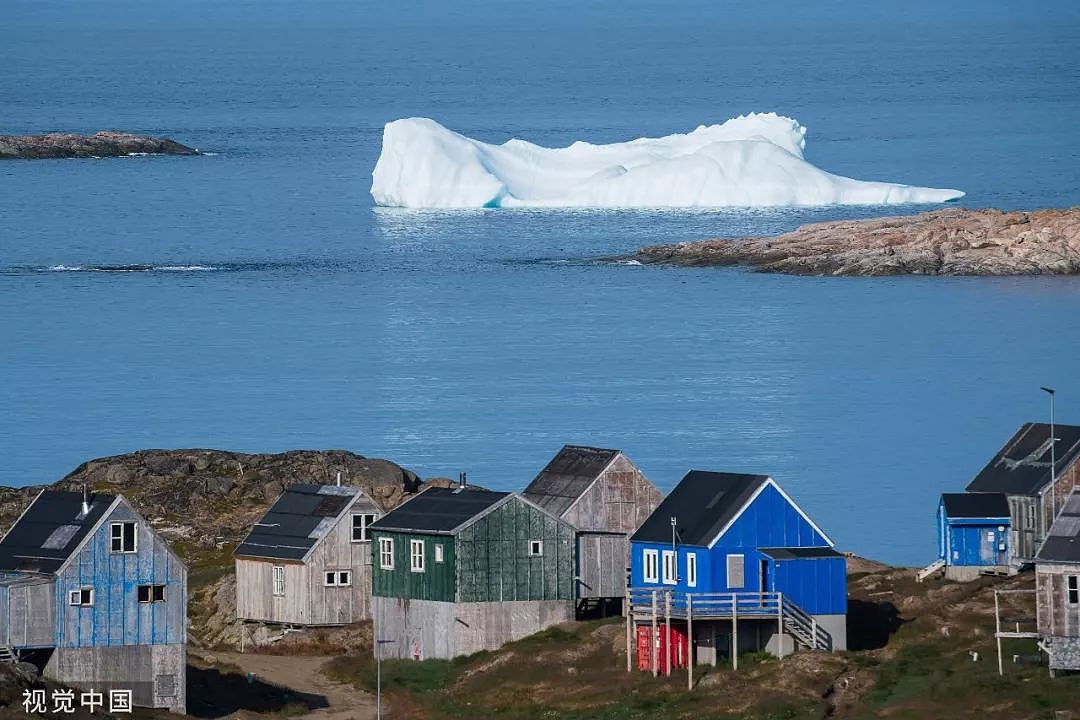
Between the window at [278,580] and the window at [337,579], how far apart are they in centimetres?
91

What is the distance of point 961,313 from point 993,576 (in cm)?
6284

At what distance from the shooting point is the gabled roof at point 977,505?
1954 inches

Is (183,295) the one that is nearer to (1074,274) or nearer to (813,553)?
(1074,274)

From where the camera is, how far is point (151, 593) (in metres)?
41.8

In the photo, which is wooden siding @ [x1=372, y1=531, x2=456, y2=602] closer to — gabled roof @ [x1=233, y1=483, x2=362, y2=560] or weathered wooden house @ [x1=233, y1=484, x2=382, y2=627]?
weathered wooden house @ [x1=233, y1=484, x2=382, y2=627]

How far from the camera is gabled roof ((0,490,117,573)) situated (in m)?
41.6

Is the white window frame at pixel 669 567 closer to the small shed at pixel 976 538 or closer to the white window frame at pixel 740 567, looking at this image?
the white window frame at pixel 740 567

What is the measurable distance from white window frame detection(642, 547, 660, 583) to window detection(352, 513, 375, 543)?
19.4 feet

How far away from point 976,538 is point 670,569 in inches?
301

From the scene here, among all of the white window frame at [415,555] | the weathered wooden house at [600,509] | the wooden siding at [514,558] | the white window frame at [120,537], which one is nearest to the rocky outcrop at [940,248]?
the weathered wooden house at [600,509]

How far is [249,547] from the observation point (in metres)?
49.8

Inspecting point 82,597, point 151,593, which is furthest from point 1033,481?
point 82,597

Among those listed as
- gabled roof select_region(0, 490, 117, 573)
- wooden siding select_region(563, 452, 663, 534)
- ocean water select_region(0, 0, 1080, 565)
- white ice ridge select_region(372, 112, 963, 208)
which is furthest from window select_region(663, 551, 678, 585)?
white ice ridge select_region(372, 112, 963, 208)

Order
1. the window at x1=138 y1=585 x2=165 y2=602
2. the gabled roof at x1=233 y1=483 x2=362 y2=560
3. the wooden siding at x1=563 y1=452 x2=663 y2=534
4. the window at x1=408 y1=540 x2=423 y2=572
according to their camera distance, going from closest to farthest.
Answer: the window at x1=138 y1=585 x2=165 y2=602 < the window at x1=408 y1=540 x2=423 y2=572 < the gabled roof at x1=233 y1=483 x2=362 y2=560 < the wooden siding at x1=563 y1=452 x2=663 y2=534
